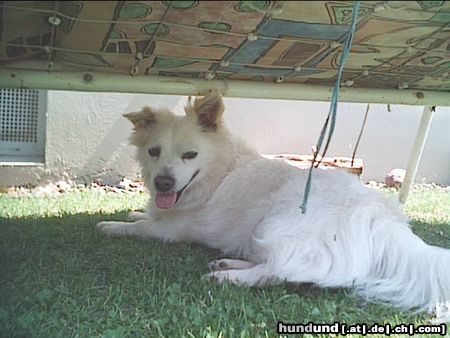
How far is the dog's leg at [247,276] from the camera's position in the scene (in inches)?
85.7

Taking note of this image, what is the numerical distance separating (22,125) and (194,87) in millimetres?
2891

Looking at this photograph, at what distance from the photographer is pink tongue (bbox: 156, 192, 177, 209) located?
2908 mm

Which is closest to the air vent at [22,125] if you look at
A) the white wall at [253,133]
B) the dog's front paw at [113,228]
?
the white wall at [253,133]

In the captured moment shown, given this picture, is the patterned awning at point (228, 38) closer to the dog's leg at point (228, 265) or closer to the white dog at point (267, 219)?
the white dog at point (267, 219)

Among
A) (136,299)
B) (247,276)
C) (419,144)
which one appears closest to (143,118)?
(247,276)

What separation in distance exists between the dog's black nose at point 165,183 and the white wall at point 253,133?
8.22ft

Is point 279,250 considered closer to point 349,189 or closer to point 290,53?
point 349,189

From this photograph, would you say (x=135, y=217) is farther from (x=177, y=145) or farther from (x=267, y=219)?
(x=267, y=219)

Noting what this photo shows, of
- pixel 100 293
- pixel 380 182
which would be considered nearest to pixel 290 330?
pixel 100 293

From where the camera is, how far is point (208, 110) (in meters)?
2.90

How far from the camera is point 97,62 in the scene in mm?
2303

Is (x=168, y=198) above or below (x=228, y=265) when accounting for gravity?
above

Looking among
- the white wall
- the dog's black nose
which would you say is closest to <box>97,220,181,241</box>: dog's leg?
the dog's black nose

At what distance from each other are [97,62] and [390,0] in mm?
1197
